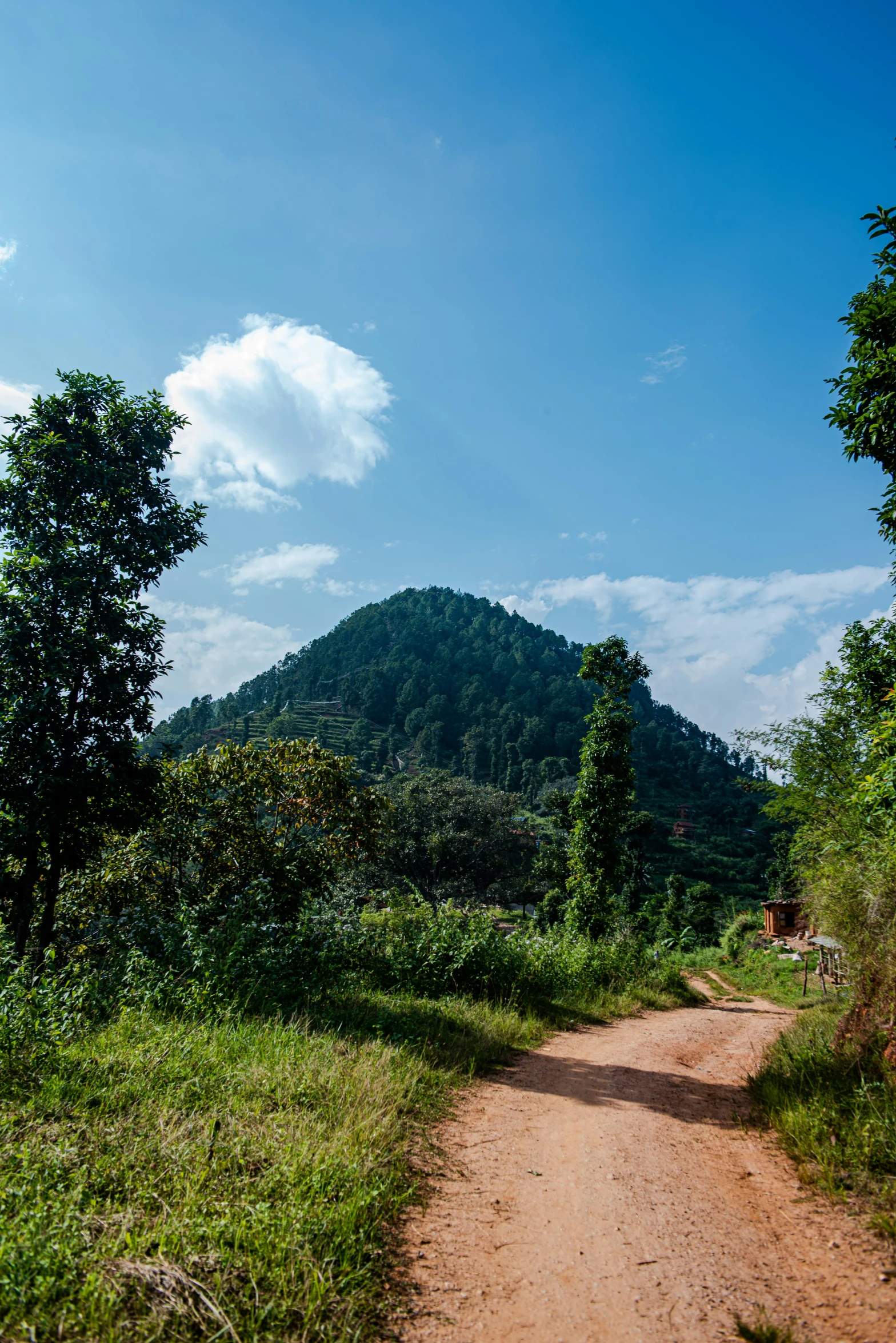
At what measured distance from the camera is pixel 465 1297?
309 cm

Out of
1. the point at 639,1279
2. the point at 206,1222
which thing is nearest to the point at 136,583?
the point at 206,1222

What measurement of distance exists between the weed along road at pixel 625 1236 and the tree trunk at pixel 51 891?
246 inches

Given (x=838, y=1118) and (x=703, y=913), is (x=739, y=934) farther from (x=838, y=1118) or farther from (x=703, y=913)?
(x=838, y=1118)

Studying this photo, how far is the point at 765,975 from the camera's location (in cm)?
2075

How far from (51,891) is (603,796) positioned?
13.1 m

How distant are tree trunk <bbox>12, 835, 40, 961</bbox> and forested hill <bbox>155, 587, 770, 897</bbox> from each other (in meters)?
51.7

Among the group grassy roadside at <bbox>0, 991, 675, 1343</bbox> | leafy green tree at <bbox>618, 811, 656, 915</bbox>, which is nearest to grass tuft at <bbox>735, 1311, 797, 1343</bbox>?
grassy roadside at <bbox>0, 991, 675, 1343</bbox>

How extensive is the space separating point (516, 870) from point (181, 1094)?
36.3 metres

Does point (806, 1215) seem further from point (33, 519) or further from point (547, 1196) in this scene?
point (33, 519)

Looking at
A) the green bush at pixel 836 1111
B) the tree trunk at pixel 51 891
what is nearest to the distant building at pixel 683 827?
the green bush at pixel 836 1111

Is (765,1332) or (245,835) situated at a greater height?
(245,835)

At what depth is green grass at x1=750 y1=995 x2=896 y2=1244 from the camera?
4008 millimetres

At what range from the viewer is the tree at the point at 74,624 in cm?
831

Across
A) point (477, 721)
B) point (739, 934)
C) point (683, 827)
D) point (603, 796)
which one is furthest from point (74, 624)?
point (477, 721)
